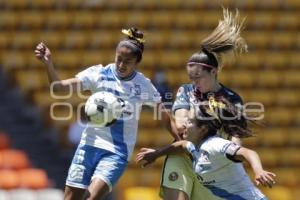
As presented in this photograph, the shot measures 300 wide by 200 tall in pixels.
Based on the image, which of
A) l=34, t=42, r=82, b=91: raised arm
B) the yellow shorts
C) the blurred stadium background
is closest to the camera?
l=34, t=42, r=82, b=91: raised arm

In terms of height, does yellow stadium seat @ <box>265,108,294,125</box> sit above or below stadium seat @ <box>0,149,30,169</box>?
above

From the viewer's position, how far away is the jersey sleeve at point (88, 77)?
6.49m

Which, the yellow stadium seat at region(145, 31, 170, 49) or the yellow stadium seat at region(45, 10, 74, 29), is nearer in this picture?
the yellow stadium seat at region(45, 10, 74, 29)

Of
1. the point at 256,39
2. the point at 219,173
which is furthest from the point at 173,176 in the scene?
the point at 256,39

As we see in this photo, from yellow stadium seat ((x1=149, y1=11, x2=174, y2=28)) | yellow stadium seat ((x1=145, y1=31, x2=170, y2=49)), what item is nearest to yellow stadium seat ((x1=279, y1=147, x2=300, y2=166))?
yellow stadium seat ((x1=145, y1=31, x2=170, y2=49))

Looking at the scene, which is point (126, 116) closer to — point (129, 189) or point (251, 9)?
point (129, 189)

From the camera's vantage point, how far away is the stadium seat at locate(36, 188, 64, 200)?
367 inches

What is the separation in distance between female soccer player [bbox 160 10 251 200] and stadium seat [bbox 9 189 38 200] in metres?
3.35

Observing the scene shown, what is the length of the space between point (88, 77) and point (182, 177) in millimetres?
969

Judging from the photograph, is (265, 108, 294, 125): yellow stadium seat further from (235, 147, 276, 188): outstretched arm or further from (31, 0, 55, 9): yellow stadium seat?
(235, 147, 276, 188): outstretched arm

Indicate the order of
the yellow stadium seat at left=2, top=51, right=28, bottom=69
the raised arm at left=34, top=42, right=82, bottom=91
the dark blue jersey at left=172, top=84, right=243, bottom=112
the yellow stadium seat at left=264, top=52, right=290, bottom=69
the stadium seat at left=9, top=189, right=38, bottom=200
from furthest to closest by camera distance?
1. the yellow stadium seat at left=264, top=52, right=290, bottom=69
2. the yellow stadium seat at left=2, top=51, right=28, bottom=69
3. the stadium seat at left=9, top=189, right=38, bottom=200
4. the raised arm at left=34, top=42, right=82, bottom=91
5. the dark blue jersey at left=172, top=84, right=243, bottom=112

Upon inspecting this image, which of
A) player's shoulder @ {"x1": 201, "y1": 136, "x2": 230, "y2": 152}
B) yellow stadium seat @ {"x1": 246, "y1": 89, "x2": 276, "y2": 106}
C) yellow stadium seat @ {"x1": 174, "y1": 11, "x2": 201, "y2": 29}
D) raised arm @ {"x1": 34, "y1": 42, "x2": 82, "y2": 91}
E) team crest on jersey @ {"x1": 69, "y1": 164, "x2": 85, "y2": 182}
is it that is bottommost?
team crest on jersey @ {"x1": 69, "y1": 164, "x2": 85, "y2": 182}

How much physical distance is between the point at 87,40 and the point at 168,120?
575 cm

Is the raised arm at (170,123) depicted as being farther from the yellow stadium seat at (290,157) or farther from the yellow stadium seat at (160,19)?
the yellow stadium seat at (160,19)
